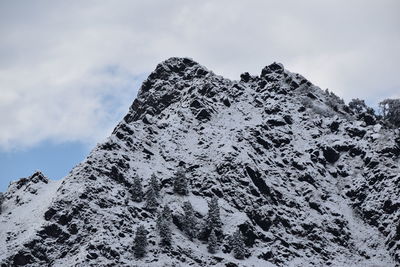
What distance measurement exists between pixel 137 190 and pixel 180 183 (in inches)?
321

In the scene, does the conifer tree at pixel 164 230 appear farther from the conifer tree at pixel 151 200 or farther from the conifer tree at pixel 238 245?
the conifer tree at pixel 238 245

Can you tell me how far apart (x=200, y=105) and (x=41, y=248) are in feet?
179

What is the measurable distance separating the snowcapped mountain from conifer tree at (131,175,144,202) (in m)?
0.93

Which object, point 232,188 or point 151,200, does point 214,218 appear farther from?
point 151,200

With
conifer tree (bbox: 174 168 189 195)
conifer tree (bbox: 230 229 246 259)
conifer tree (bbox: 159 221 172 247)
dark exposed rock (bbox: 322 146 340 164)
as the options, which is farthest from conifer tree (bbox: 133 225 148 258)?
dark exposed rock (bbox: 322 146 340 164)

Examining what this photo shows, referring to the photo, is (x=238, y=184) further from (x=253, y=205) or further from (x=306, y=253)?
(x=306, y=253)

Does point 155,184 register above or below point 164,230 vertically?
above

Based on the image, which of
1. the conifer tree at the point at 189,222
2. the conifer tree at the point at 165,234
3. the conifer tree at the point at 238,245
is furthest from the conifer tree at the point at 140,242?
the conifer tree at the point at 238,245

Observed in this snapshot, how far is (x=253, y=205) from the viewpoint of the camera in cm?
8575

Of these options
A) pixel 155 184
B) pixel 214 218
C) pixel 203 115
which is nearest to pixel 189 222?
pixel 214 218

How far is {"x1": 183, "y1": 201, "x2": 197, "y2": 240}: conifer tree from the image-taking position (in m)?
77.3

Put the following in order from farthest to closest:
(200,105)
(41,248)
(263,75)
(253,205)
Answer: (263,75) < (200,105) < (253,205) < (41,248)

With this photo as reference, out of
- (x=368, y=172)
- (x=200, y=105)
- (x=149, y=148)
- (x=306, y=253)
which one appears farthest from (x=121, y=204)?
(x=368, y=172)

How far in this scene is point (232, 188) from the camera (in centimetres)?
8825
